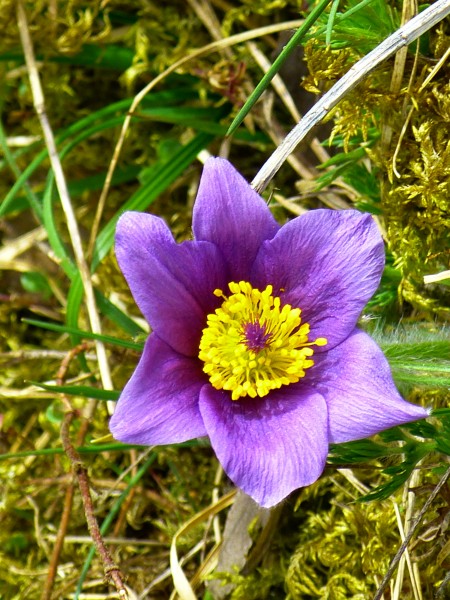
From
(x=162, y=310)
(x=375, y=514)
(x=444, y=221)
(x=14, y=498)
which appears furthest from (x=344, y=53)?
(x=14, y=498)

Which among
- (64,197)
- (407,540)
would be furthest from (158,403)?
(64,197)

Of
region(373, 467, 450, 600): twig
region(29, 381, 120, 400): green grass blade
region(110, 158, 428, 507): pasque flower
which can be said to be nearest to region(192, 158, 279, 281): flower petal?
region(110, 158, 428, 507): pasque flower

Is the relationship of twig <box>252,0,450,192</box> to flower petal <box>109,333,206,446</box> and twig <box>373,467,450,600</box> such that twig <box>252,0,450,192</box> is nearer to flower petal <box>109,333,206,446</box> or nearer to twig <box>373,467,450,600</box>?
flower petal <box>109,333,206,446</box>

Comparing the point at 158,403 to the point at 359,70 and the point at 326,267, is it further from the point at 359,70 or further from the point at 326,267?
the point at 359,70

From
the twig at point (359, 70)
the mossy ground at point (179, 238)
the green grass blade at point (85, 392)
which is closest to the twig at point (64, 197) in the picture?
the mossy ground at point (179, 238)

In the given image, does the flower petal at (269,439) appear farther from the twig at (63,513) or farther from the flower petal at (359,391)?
the twig at (63,513)

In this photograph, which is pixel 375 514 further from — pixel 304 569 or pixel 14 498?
pixel 14 498
